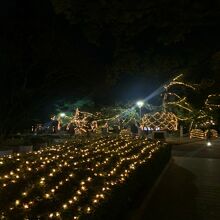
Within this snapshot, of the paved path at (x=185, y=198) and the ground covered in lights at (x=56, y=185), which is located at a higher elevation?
the ground covered in lights at (x=56, y=185)

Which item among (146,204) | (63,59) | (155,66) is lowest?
(146,204)

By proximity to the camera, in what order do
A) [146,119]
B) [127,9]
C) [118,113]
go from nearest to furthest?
[127,9] → [118,113] → [146,119]

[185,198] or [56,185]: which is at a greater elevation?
[56,185]

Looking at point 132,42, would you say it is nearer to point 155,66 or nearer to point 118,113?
A: point 155,66

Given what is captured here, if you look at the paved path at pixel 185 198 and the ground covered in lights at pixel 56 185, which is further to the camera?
the paved path at pixel 185 198

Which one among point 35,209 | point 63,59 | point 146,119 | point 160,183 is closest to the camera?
point 35,209

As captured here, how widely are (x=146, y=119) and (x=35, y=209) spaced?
31233 mm

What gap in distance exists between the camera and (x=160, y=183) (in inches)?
506

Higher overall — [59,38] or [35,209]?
Answer: [59,38]

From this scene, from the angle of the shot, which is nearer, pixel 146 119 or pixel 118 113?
pixel 118 113

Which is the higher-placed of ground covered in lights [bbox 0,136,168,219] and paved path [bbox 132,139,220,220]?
ground covered in lights [bbox 0,136,168,219]

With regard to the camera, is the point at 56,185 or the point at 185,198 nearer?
the point at 56,185

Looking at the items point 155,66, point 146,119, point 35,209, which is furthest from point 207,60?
point 146,119

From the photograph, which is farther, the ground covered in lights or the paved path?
the paved path
